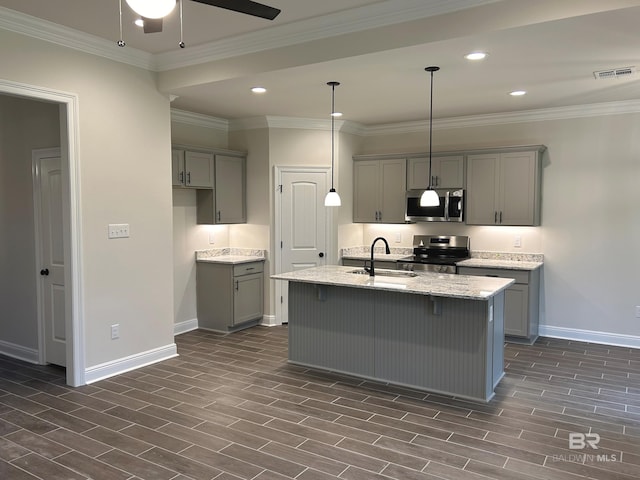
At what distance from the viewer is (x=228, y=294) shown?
593cm

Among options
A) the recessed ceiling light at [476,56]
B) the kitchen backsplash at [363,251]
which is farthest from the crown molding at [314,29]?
the kitchen backsplash at [363,251]

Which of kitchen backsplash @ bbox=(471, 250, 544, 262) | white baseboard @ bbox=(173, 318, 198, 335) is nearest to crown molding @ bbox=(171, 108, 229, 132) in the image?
white baseboard @ bbox=(173, 318, 198, 335)

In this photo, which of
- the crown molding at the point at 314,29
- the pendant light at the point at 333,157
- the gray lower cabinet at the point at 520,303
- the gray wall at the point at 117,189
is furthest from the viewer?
the gray lower cabinet at the point at 520,303

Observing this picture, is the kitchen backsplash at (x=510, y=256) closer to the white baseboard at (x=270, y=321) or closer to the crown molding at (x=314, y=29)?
→ the white baseboard at (x=270, y=321)

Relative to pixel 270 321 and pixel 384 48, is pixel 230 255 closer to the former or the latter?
pixel 270 321

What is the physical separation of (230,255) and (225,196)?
87cm

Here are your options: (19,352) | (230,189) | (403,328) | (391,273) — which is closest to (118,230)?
(19,352)

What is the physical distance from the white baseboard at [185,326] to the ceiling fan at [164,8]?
4.22m

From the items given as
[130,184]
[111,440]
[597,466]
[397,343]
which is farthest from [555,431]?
[130,184]

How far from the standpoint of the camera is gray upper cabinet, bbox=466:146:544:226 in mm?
5656

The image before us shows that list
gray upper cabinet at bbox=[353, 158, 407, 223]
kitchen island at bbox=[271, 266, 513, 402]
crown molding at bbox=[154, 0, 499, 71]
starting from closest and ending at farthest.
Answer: crown molding at bbox=[154, 0, 499, 71]
kitchen island at bbox=[271, 266, 513, 402]
gray upper cabinet at bbox=[353, 158, 407, 223]

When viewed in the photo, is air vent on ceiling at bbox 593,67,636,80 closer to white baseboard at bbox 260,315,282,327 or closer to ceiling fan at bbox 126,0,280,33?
ceiling fan at bbox 126,0,280,33

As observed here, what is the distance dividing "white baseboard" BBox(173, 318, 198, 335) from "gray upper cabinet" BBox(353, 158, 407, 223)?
2594 millimetres

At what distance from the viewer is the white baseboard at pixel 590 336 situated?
213 inches
